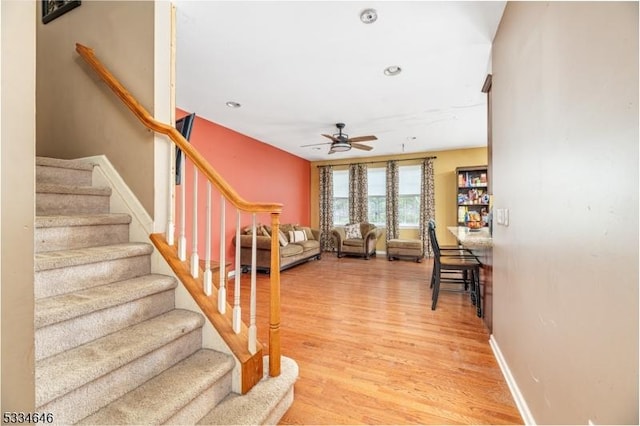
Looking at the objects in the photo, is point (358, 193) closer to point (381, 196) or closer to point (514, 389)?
point (381, 196)

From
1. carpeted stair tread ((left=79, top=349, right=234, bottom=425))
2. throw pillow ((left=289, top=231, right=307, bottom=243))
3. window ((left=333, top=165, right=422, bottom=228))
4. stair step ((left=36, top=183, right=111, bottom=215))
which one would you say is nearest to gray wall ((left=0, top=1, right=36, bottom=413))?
carpeted stair tread ((left=79, top=349, right=234, bottom=425))

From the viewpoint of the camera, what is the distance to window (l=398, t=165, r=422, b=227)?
6824 millimetres

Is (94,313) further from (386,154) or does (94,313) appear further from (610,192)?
(386,154)

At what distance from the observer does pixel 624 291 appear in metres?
0.74

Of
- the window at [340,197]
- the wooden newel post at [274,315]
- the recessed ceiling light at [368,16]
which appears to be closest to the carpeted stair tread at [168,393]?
the wooden newel post at [274,315]

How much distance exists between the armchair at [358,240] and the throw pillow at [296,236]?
998mm

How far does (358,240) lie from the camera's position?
20.9 ft

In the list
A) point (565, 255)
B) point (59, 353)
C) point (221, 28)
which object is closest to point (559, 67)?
point (565, 255)

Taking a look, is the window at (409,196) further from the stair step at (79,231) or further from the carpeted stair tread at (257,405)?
the stair step at (79,231)

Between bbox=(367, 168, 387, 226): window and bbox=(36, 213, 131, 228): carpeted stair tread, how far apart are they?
5.99 m

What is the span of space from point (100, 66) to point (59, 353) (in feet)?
6.32

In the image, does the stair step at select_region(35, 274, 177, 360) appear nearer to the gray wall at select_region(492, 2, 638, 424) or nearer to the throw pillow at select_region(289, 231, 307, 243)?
the gray wall at select_region(492, 2, 638, 424)

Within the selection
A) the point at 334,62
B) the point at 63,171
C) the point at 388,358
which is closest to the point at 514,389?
the point at 388,358

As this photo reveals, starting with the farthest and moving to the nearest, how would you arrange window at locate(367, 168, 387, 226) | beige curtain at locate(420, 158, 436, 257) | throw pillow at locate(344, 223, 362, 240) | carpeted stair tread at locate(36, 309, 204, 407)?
window at locate(367, 168, 387, 226) → throw pillow at locate(344, 223, 362, 240) → beige curtain at locate(420, 158, 436, 257) → carpeted stair tread at locate(36, 309, 204, 407)
